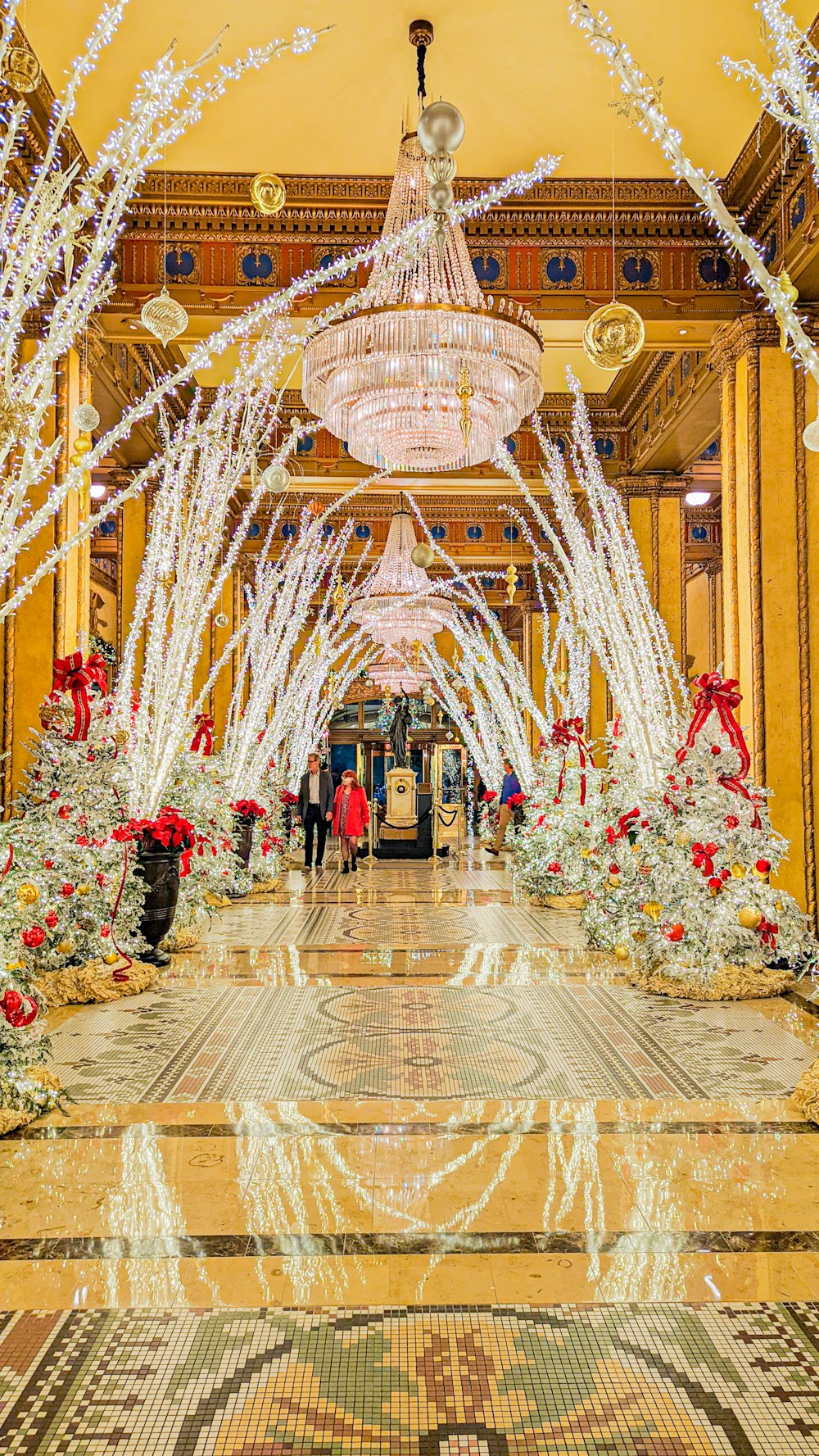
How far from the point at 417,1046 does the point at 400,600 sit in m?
6.01

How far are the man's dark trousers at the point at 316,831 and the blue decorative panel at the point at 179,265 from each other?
6.49 metres

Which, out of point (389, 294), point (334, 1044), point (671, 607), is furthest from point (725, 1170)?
point (671, 607)

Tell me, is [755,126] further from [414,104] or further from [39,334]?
[39,334]

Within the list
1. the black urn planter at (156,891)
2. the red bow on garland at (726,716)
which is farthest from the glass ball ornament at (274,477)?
the red bow on garland at (726,716)

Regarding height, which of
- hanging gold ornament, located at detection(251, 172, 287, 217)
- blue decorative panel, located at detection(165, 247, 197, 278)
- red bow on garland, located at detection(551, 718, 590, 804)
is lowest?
red bow on garland, located at detection(551, 718, 590, 804)

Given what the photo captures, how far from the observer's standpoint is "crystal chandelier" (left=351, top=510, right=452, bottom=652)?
9.42 meters

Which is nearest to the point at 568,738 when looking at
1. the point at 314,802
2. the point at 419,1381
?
the point at 314,802

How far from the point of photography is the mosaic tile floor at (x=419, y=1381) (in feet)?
5.95

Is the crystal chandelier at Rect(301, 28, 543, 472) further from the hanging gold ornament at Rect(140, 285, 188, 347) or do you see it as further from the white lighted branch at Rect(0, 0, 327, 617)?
the white lighted branch at Rect(0, 0, 327, 617)

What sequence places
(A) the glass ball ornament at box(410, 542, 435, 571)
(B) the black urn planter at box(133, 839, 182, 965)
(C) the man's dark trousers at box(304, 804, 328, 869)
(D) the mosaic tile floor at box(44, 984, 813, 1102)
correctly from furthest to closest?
(C) the man's dark trousers at box(304, 804, 328, 869)
(A) the glass ball ornament at box(410, 542, 435, 571)
(B) the black urn planter at box(133, 839, 182, 965)
(D) the mosaic tile floor at box(44, 984, 813, 1102)

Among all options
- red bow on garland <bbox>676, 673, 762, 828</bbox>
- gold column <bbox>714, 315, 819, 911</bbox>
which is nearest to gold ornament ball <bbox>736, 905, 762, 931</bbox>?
red bow on garland <bbox>676, 673, 762, 828</bbox>

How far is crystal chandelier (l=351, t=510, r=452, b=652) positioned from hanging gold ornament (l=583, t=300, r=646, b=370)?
4595 mm

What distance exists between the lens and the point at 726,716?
5.34 m

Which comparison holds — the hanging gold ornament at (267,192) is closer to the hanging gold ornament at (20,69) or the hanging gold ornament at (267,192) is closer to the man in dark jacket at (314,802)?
the hanging gold ornament at (20,69)
